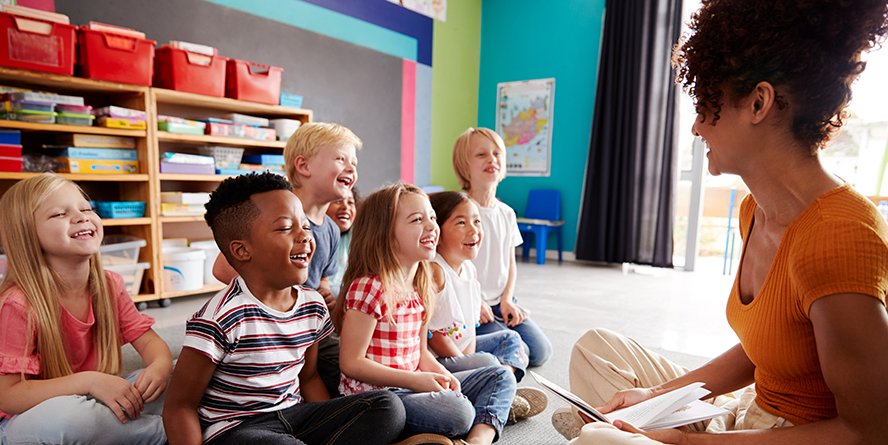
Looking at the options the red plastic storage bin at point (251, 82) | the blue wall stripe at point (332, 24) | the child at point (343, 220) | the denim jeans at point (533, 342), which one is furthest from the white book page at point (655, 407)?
the blue wall stripe at point (332, 24)

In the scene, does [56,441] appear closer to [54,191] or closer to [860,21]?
[54,191]

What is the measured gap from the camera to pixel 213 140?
281 centimetres

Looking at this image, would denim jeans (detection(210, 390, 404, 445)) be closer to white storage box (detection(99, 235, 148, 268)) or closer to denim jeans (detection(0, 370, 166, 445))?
denim jeans (detection(0, 370, 166, 445))

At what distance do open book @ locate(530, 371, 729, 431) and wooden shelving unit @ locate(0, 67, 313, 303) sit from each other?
245cm

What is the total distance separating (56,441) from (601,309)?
258 cm

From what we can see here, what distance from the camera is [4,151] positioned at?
85.4 inches

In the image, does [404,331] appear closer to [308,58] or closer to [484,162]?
[484,162]

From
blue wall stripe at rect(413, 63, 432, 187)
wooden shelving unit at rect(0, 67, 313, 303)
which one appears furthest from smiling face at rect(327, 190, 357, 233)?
blue wall stripe at rect(413, 63, 432, 187)

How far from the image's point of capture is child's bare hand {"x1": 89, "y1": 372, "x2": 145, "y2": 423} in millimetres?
1070

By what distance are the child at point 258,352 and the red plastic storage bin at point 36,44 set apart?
5.97 feet

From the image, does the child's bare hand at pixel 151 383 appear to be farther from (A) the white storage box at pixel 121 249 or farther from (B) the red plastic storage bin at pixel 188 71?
(B) the red plastic storage bin at pixel 188 71

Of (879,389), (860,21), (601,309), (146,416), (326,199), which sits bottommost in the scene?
(601,309)

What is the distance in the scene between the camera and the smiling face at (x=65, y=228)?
43.9 inches

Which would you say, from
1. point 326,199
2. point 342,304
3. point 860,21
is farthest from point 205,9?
point 860,21
